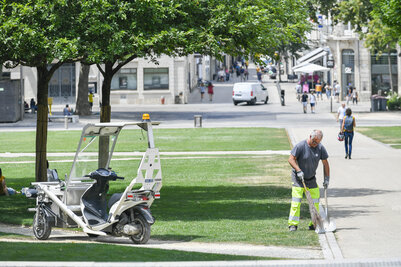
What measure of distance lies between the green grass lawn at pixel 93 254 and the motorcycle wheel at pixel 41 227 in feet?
4.12

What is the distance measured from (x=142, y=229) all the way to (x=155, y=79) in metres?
60.2

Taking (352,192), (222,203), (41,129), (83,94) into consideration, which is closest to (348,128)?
(352,192)

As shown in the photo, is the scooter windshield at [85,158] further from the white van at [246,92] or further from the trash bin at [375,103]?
the white van at [246,92]

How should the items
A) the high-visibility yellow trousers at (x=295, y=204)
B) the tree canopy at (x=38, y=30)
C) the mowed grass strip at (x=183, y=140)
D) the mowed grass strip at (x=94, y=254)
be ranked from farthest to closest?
the mowed grass strip at (x=183, y=140) → the tree canopy at (x=38, y=30) → the high-visibility yellow trousers at (x=295, y=204) → the mowed grass strip at (x=94, y=254)

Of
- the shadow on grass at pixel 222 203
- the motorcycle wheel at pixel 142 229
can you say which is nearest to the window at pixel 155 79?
the shadow on grass at pixel 222 203

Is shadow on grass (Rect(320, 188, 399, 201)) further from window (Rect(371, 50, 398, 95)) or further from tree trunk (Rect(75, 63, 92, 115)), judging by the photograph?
window (Rect(371, 50, 398, 95))

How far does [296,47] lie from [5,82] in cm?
4066

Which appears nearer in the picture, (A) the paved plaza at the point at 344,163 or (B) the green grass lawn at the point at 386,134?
(A) the paved plaza at the point at 344,163

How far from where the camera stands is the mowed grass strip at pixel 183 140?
3438 centimetres

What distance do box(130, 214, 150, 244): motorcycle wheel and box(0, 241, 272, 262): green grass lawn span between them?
2.39 ft

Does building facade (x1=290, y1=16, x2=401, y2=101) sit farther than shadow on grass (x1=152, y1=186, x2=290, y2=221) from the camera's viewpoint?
Yes

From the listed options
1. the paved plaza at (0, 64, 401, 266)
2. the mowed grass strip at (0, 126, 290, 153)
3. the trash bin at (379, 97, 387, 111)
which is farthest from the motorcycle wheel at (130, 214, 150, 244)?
the trash bin at (379, 97, 387, 111)

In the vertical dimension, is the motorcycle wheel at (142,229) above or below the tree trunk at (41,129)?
below

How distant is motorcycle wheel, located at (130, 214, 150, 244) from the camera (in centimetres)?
1227
